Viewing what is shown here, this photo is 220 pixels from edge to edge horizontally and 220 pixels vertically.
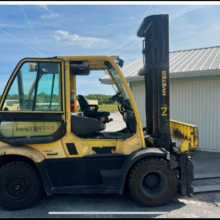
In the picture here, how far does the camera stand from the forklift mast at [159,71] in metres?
3.76

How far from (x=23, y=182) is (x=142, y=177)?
2.10 m

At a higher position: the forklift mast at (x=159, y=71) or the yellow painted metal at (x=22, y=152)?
the forklift mast at (x=159, y=71)

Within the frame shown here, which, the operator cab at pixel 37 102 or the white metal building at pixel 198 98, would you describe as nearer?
the operator cab at pixel 37 102

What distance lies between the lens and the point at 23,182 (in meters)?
3.46

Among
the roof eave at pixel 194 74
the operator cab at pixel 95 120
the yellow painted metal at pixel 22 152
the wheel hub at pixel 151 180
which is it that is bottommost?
the wheel hub at pixel 151 180

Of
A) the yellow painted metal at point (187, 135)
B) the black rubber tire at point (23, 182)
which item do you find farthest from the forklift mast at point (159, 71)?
the black rubber tire at point (23, 182)

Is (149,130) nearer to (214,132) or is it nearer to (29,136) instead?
(29,136)

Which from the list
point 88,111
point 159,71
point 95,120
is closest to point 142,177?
point 95,120

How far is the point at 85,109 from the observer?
4.32m

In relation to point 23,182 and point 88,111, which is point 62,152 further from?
point 88,111

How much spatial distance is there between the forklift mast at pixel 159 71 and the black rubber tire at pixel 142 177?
56 cm

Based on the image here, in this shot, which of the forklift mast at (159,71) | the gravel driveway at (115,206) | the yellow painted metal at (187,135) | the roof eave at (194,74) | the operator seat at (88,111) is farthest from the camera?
the roof eave at (194,74)

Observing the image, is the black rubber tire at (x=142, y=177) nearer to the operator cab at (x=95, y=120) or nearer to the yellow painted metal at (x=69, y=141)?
the yellow painted metal at (x=69, y=141)

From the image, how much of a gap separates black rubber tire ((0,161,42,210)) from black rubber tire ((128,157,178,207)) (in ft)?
5.52
